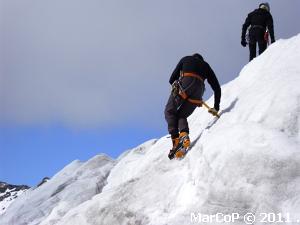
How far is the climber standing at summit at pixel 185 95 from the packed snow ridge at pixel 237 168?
559 mm

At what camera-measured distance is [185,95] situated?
461 inches

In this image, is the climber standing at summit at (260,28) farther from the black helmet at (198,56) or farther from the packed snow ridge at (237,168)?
the black helmet at (198,56)

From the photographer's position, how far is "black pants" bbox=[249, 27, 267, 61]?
1783 cm

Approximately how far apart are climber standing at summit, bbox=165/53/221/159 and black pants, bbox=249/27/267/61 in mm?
6125

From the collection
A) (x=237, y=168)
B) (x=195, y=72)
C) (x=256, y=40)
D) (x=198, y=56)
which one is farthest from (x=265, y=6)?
(x=237, y=168)

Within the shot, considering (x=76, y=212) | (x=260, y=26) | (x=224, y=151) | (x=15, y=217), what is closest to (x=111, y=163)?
(x=15, y=217)

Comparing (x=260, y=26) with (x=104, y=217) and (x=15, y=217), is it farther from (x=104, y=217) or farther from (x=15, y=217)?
(x=15, y=217)

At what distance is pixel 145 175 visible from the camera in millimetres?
11617

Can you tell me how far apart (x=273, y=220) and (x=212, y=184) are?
1.49m

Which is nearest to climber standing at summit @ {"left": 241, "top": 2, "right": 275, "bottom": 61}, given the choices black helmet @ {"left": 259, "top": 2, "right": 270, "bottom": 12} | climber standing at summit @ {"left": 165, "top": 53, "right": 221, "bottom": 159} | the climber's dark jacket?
black helmet @ {"left": 259, "top": 2, "right": 270, "bottom": 12}

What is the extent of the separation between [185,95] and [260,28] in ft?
24.8

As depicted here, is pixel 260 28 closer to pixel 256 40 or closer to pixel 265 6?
pixel 256 40

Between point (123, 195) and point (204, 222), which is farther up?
point (123, 195)

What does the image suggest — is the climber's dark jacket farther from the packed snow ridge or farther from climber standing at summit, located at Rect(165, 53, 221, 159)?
the packed snow ridge
